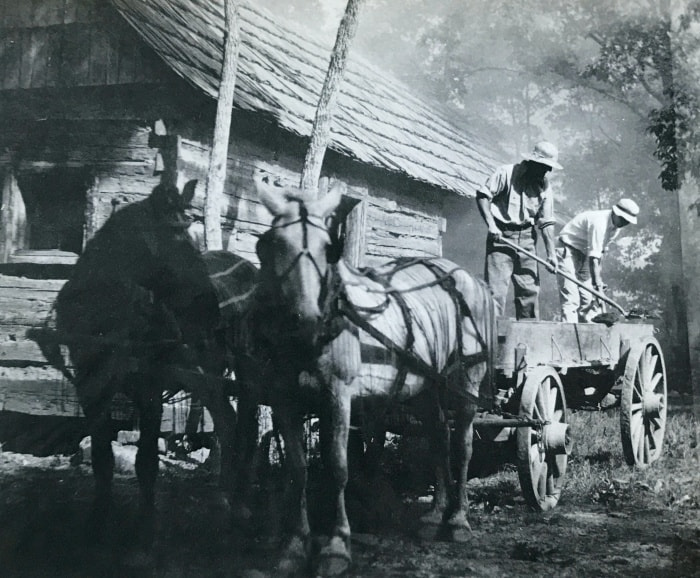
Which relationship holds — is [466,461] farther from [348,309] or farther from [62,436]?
[62,436]

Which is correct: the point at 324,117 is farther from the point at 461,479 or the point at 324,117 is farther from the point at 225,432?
the point at 461,479

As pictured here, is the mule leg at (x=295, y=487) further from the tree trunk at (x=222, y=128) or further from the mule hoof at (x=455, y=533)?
the tree trunk at (x=222, y=128)

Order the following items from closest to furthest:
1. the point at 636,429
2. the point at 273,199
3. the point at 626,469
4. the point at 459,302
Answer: the point at 273,199
the point at 459,302
the point at 626,469
the point at 636,429

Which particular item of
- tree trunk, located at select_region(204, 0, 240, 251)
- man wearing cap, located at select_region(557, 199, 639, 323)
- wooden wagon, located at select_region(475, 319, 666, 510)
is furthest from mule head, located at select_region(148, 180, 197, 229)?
man wearing cap, located at select_region(557, 199, 639, 323)

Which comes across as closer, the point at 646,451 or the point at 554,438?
the point at 554,438

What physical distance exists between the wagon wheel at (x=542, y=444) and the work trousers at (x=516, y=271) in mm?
962

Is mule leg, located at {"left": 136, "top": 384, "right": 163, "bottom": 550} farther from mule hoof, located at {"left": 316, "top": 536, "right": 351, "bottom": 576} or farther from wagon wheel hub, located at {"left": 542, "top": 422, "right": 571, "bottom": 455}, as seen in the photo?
wagon wheel hub, located at {"left": 542, "top": 422, "right": 571, "bottom": 455}

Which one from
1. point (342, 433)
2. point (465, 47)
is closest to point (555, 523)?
point (342, 433)

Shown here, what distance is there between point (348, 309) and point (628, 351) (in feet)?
10.5

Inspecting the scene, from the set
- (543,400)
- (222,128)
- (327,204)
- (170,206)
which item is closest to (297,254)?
(327,204)

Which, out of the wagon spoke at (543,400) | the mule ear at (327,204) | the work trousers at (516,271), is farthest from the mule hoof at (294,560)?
the work trousers at (516,271)

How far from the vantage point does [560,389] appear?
4.59 meters

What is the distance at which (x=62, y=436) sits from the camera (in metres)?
4.58

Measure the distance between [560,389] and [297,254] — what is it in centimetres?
260
